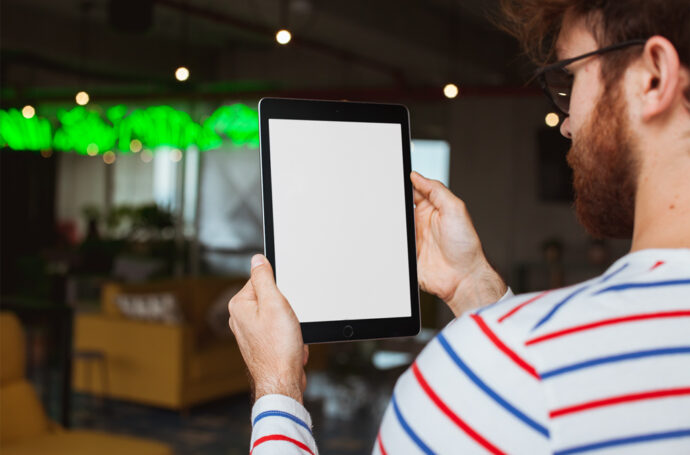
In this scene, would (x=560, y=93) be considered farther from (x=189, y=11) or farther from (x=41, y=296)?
(x=41, y=296)

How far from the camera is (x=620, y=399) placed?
559 millimetres

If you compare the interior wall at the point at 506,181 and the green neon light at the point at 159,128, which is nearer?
the green neon light at the point at 159,128

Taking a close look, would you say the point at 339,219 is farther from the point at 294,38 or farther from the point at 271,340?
the point at 294,38

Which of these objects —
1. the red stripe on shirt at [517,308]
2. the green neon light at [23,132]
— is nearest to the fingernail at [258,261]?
the red stripe on shirt at [517,308]

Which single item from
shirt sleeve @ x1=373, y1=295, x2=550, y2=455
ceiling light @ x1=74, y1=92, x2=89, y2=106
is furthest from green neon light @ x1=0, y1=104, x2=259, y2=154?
shirt sleeve @ x1=373, y1=295, x2=550, y2=455

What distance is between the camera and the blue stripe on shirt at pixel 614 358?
21.8 inches

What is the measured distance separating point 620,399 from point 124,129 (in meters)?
6.60

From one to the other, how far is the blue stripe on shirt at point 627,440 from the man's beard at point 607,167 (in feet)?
0.70

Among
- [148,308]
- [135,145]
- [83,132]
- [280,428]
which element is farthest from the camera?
[135,145]

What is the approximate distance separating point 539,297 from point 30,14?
20.7 feet

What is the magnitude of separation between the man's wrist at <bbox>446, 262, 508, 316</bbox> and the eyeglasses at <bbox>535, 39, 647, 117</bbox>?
0.33 meters

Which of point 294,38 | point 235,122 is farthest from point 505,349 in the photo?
point 235,122

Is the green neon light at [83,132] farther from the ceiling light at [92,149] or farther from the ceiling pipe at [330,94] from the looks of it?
the ceiling pipe at [330,94]

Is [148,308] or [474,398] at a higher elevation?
[474,398]
